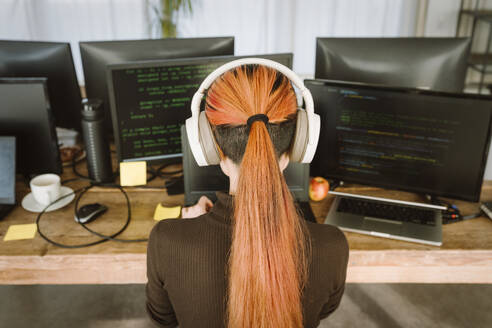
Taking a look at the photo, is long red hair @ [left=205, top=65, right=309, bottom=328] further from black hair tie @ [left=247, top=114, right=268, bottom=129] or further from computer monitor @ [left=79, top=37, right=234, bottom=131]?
computer monitor @ [left=79, top=37, right=234, bottom=131]

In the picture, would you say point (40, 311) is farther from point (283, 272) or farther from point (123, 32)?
point (123, 32)

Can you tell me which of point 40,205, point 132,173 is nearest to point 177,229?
point 132,173

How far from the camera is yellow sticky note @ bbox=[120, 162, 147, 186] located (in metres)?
1.28

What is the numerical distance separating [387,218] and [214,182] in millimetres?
530

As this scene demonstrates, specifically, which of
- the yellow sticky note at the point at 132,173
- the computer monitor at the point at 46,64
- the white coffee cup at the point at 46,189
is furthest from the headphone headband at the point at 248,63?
the computer monitor at the point at 46,64

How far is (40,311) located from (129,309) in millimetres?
396

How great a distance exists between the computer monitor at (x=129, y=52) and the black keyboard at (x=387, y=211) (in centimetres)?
74

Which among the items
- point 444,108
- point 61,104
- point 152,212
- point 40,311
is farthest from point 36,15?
point 444,108

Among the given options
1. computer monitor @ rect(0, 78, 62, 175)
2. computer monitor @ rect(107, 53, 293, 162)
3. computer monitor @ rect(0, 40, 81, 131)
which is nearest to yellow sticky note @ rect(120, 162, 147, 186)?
computer monitor @ rect(107, 53, 293, 162)

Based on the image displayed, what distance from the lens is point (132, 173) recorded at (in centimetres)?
129

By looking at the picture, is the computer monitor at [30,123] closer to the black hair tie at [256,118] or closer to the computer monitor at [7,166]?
the computer monitor at [7,166]

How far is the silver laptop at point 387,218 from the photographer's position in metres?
1.09

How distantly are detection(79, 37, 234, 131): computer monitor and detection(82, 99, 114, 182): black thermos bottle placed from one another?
127mm

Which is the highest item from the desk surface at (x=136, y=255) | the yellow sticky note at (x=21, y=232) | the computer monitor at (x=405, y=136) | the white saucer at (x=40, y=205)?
the computer monitor at (x=405, y=136)
